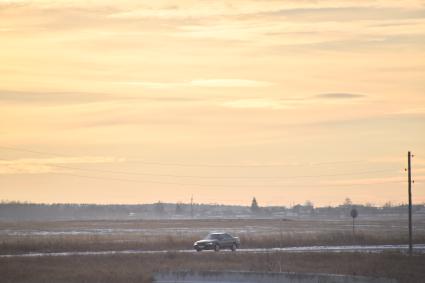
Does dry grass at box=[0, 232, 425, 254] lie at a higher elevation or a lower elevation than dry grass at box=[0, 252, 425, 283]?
higher

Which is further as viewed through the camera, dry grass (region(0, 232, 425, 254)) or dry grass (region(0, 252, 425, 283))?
dry grass (region(0, 232, 425, 254))

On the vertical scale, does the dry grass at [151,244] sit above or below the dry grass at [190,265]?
above

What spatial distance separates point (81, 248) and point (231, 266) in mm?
22557

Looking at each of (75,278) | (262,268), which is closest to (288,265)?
(262,268)

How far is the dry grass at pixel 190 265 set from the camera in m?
45.2

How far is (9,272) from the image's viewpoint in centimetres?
4700

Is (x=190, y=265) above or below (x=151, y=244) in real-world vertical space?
below

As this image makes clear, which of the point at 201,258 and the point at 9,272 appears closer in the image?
the point at 9,272

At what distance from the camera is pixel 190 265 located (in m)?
51.7

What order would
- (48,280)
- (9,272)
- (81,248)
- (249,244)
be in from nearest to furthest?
1. (48,280)
2. (9,272)
3. (81,248)
4. (249,244)

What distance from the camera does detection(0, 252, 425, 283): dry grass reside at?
45188 millimetres

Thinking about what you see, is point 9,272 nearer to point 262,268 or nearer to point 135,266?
point 135,266

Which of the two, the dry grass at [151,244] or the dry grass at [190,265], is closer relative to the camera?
the dry grass at [190,265]

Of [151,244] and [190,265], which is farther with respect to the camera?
[151,244]
